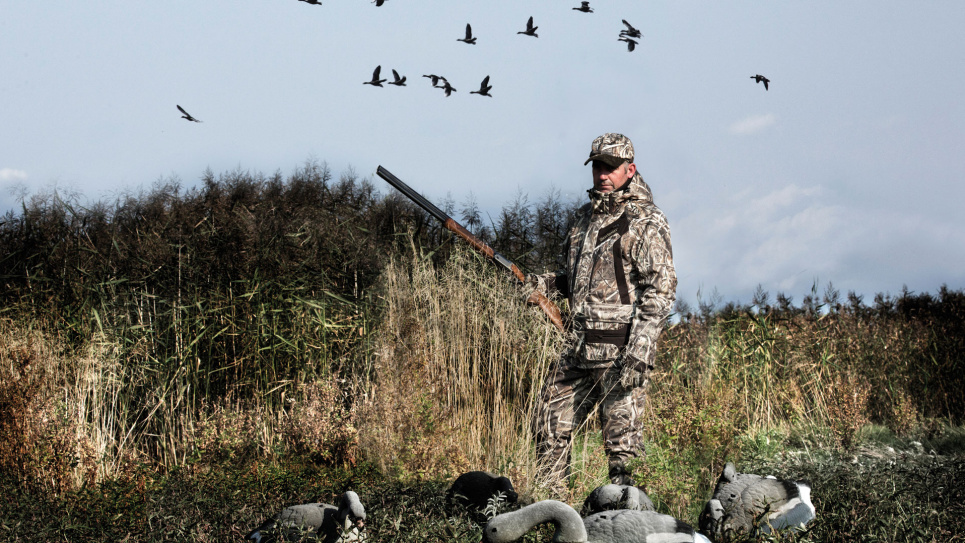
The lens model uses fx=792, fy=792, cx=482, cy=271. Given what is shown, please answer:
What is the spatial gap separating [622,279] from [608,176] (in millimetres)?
741

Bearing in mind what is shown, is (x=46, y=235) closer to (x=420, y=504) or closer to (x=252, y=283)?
(x=252, y=283)

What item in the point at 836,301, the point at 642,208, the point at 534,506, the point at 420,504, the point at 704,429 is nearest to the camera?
the point at 534,506

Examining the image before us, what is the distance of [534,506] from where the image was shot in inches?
114

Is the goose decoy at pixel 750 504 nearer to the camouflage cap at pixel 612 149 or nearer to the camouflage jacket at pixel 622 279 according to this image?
the camouflage jacket at pixel 622 279

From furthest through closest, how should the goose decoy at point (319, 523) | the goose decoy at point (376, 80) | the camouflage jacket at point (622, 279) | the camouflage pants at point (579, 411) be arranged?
the goose decoy at point (376, 80) → the camouflage pants at point (579, 411) → the camouflage jacket at point (622, 279) → the goose decoy at point (319, 523)

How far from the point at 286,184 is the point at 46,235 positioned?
2474 millimetres

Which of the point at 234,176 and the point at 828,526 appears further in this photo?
the point at 234,176

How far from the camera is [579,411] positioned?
562 centimetres

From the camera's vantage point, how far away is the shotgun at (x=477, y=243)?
238 inches

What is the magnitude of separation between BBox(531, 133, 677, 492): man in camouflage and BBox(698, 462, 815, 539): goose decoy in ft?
4.25

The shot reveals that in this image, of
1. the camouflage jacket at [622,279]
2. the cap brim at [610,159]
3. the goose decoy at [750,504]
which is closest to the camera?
the goose decoy at [750,504]

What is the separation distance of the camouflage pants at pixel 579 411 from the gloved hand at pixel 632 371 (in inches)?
6.2

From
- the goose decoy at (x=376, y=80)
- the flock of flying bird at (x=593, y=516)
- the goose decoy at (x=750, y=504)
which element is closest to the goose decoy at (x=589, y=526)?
the flock of flying bird at (x=593, y=516)

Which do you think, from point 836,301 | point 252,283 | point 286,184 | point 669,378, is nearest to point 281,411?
point 252,283
